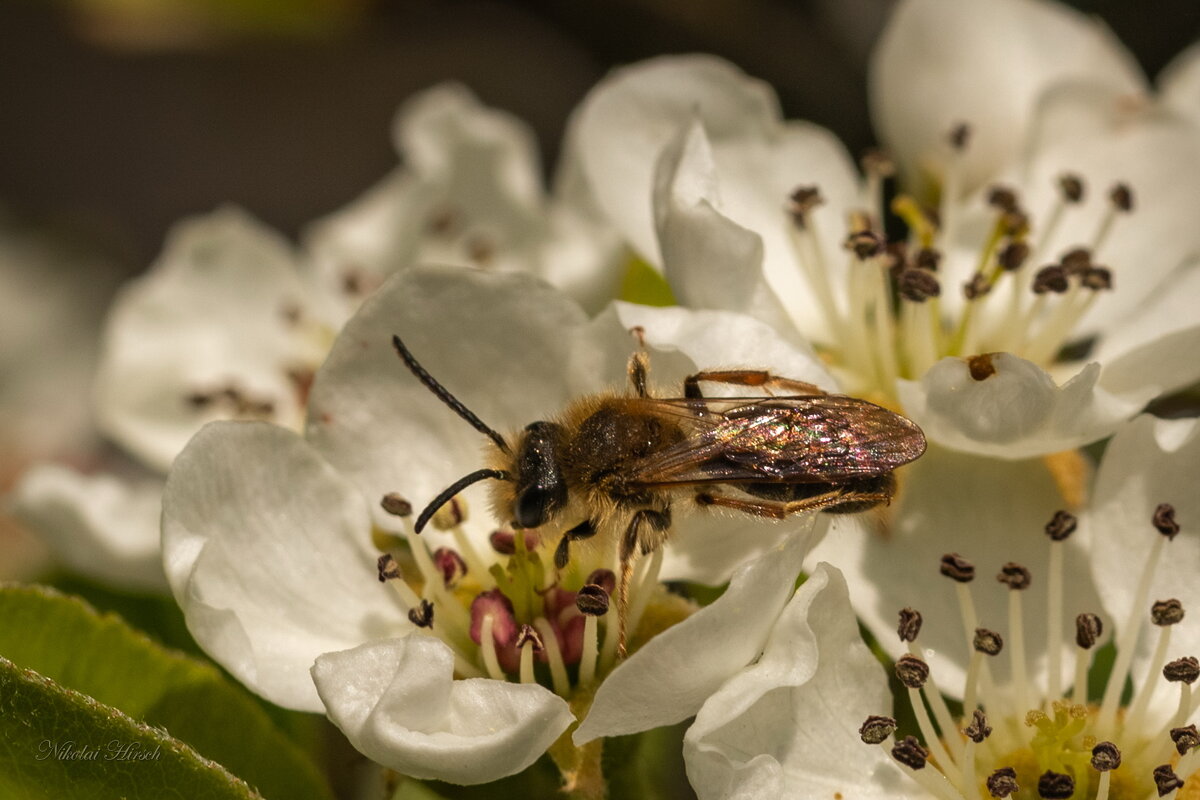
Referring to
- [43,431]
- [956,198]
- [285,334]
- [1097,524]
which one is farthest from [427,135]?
[43,431]

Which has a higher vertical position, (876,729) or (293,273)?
(876,729)

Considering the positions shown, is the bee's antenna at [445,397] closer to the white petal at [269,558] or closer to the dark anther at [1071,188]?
the white petal at [269,558]

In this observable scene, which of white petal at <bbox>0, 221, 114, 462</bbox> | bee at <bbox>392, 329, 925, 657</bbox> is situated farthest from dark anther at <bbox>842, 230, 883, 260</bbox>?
white petal at <bbox>0, 221, 114, 462</bbox>

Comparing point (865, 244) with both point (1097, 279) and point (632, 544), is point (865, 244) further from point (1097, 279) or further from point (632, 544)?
point (632, 544)

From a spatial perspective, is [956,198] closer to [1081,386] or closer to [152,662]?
[1081,386]

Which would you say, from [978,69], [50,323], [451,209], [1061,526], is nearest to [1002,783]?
[1061,526]

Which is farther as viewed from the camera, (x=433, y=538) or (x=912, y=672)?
(x=433, y=538)
